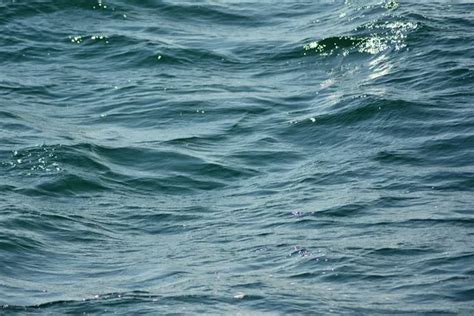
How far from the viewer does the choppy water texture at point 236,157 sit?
317 inches

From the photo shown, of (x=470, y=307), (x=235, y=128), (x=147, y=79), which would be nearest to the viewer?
(x=470, y=307)

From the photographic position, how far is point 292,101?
1315 cm

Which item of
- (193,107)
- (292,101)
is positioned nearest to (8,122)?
(193,107)

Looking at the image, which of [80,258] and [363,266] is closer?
[363,266]

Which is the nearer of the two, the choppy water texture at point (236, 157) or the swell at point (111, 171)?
the choppy water texture at point (236, 157)

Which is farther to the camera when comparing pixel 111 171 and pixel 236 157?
pixel 236 157

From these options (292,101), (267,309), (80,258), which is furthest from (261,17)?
(267,309)

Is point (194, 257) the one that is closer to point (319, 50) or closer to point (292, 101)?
point (292, 101)

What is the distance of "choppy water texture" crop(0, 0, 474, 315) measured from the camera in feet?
26.4

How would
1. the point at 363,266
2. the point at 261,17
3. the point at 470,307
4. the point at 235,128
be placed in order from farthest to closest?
1. the point at 261,17
2. the point at 235,128
3. the point at 363,266
4. the point at 470,307

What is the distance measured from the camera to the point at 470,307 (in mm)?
7172

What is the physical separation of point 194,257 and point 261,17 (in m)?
8.79

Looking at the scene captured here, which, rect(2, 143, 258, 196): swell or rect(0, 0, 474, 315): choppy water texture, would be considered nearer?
rect(0, 0, 474, 315): choppy water texture

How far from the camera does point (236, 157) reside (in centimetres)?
1157
